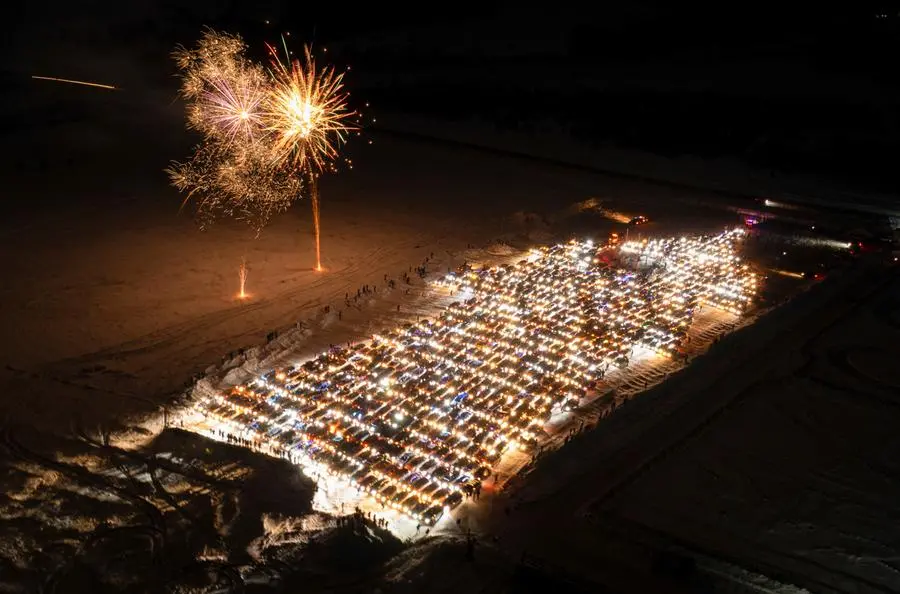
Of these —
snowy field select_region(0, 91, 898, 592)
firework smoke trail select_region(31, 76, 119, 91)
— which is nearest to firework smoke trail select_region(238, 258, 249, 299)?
snowy field select_region(0, 91, 898, 592)

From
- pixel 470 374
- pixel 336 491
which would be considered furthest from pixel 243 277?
pixel 336 491

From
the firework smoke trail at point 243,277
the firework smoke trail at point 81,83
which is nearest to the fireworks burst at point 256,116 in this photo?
the firework smoke trail at point 243,277

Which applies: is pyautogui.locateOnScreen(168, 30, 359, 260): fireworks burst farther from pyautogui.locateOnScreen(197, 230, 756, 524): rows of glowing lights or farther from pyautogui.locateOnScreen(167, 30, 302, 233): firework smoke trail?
pyautogui.locateOnScreen(197, 230, 756, 524): rows of glowing lights

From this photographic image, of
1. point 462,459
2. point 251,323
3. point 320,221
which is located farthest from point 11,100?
point 462,459

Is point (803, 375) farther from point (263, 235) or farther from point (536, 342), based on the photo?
point (263, 235)

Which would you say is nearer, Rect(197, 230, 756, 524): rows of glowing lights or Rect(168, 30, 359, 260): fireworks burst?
Rect(197, 230, 756, 524): rows of glowing lights

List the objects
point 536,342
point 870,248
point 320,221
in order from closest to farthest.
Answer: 1. point 536,342
2. point 870,248
3. point 320,221
